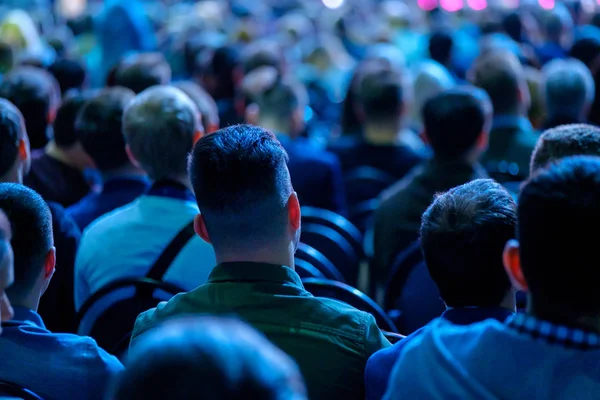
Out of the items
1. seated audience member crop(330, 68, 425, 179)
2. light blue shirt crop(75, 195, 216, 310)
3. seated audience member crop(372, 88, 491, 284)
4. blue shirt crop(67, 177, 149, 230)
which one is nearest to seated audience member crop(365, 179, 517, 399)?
light blue shirt crop(75, 195, 216, 310)

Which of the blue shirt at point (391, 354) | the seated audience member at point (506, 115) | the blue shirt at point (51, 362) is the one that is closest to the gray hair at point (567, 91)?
the seated audience member at point (506, 115)

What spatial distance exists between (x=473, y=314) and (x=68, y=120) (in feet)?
8.36

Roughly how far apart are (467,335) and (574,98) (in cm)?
352

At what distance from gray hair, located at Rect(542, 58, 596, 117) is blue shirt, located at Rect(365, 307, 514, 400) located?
3.08 meters

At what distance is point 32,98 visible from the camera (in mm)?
3955

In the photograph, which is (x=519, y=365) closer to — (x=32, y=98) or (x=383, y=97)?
(x=32, y=98)

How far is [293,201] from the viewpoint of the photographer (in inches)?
83.7

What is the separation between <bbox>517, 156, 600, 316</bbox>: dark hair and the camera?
4.73ft

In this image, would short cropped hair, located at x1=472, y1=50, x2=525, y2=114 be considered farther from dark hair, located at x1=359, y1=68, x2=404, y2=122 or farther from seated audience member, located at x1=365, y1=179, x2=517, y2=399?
seated audience member, located at x1=365, y1=179, x2=517, y2=399

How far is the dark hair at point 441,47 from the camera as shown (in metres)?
8.24

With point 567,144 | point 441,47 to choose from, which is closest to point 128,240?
point 567,144

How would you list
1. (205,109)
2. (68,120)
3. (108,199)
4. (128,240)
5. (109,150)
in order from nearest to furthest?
1. (128,240)
2. (108,199)
3. (109,150)
4. (68,120)
5. (205,109)

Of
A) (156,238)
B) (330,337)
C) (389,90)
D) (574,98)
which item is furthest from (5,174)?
(574,98)

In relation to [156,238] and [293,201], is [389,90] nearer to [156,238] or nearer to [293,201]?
[156,238]
